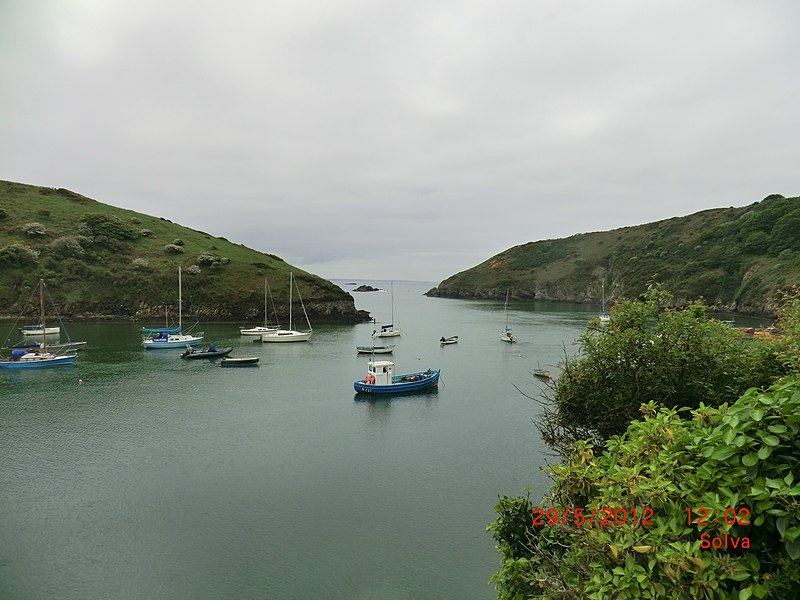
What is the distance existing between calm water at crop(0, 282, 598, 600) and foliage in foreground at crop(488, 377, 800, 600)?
42.2ft

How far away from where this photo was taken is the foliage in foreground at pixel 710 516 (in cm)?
499

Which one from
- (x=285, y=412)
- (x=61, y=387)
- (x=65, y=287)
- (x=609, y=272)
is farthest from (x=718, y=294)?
(x=65, y=287)

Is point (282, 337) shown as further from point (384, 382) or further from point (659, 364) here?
point (659, 364)

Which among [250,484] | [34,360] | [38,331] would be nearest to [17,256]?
[38,331]

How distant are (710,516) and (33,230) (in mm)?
145514

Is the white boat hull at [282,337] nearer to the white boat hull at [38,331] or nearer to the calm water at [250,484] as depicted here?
the calm water at [250,484]

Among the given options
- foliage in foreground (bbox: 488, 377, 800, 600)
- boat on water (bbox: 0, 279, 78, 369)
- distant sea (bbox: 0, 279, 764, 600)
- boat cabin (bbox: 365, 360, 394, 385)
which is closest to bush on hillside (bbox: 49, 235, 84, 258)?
boat on water (bbox: 0, 279, 78, 369)

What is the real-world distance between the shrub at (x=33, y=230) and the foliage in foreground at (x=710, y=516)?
143 m

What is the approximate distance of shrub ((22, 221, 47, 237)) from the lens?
11491 cm

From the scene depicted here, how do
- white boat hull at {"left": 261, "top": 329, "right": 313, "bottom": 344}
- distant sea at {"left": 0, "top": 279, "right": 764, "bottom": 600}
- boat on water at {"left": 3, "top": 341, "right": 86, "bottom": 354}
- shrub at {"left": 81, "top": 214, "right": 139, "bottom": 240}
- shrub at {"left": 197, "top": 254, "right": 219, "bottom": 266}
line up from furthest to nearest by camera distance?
shrub at {"left": 81, "top": 214, "right": 139, "bottom": 240} → shrub at {"left": 197, "top": 254, "right": 219, "bottom": 266} → white boat hull at {"left": 261, "top": 329, "right": 313, "bottom": 344} → boat on water at {"left": 3, "top": 341, "right": 86, "bottom": 354} → distant sea at {"left": 0, "top": 279, "right": 764, "bottom": 600}

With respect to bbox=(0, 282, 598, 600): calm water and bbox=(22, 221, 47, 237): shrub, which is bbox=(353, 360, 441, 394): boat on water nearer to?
bbox=(0, 282, 598, 600): calm water

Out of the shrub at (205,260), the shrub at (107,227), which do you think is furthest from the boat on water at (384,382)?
the shrub at (107,227)

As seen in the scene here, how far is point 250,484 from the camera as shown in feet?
86.5

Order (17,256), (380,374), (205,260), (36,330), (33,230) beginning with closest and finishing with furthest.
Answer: (380,374) < (36,330) < (17,256) < (33,230) < (205,260)
